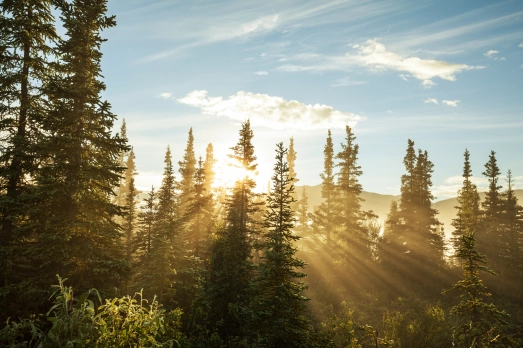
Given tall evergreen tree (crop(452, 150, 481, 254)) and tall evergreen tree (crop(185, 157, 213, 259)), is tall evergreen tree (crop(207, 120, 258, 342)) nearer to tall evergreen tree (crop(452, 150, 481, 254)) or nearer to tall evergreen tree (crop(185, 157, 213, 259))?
tall evergreen tree (crop(185, 157, 213, 259))

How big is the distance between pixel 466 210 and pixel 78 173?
5268 centimetres

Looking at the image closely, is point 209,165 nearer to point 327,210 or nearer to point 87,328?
point 327,210

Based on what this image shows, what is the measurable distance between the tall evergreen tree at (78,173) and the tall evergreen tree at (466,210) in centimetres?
4644

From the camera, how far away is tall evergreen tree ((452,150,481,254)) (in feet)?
147

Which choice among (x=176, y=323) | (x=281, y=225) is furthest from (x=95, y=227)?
(x=281, y=225)

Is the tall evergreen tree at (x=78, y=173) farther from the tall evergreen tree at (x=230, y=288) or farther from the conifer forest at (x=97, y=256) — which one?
the tall evergreen tree at (x=230, y=288)

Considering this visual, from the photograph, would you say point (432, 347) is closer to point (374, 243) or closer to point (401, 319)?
point (401, 319)

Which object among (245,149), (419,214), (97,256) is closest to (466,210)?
(419,214)

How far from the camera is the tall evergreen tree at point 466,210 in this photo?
147ft

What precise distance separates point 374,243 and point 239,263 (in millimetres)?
28836

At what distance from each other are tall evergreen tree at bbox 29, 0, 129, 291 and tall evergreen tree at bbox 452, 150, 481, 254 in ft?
152

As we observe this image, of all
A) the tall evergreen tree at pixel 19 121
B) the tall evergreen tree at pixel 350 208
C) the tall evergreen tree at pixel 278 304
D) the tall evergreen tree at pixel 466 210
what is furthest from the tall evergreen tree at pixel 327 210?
the tall evergreen tree at pixel 19 121

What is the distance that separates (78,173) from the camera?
13.4 m

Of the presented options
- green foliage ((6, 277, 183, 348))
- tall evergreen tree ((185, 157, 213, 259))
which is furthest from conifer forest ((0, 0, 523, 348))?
tall evergreen tree ((185, 157, 213, 259))
